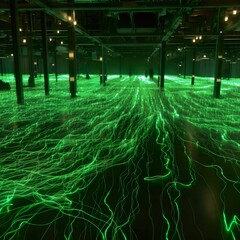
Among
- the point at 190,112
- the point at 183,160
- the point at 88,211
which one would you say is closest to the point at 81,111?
the point at 190,112

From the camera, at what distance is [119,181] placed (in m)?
3.98

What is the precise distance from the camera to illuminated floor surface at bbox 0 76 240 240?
287cm

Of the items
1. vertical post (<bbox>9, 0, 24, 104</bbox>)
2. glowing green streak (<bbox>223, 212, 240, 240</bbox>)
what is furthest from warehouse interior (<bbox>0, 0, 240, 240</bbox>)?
vertical post (<bbox>9, 0, 24, 104</bbox>)

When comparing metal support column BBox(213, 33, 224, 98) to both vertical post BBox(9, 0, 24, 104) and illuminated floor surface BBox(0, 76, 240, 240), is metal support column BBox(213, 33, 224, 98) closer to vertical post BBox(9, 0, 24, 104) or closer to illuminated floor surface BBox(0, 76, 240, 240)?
illuminated floor surface BBox(0, 76, 240, 240)

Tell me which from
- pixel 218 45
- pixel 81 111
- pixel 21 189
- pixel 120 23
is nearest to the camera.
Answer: pixel 21 189

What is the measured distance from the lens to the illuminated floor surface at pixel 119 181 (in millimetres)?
2869

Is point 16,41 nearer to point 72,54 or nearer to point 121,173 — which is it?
point 72,54

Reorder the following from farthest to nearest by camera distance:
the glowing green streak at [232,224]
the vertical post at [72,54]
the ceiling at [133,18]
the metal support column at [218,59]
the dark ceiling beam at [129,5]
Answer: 1. the metal support column at [218,59]
2. the vertical post at [72,54]
3. the ceiling at [133,18]
4. the dark ceiling beam at [129,5]
5. the glowing green streak at [232,224]

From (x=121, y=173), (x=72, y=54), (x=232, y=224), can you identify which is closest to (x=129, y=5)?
(x=72, y=54)

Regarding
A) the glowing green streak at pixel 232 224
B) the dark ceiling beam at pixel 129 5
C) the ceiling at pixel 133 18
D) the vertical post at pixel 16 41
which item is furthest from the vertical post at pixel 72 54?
the glowing green streak at pixel 232 224

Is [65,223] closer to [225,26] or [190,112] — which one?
[190,112]

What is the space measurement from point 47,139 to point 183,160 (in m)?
2.87

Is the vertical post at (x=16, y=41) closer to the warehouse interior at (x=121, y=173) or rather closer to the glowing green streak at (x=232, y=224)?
the warehouse interior at (x=121, y=173)

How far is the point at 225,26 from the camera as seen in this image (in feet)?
46.5
